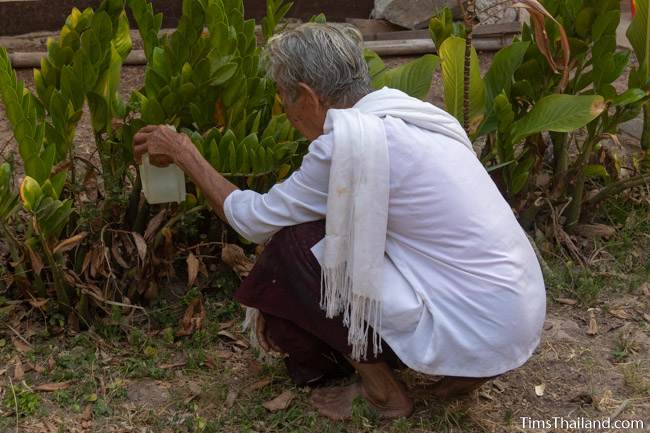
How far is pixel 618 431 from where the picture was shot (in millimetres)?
2984

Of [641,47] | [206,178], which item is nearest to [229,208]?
[206,178]

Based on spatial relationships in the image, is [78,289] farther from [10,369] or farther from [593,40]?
[593,40]

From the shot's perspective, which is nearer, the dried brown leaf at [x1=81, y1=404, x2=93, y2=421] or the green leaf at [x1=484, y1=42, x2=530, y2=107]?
the dried brown leaf at [x1=81, y1=404, x2=93, y2=421]

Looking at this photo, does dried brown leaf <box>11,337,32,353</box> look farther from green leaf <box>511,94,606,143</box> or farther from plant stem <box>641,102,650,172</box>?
plant stem <box>641,102,650,172</box>

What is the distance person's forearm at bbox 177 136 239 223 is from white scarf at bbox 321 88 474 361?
0.35 m

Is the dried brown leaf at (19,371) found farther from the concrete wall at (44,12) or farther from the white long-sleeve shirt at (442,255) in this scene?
the concrete wall at (44,12)

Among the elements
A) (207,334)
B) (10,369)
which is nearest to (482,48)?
(207,334)

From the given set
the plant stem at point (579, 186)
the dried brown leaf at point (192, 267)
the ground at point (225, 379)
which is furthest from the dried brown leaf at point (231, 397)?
the plant stem at point (579, 186)

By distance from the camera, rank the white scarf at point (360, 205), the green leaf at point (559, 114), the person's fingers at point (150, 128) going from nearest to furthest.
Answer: the white scarf at point (360, 205) < the person's fingers at point (150, 128) < the green leaf at point (559, 114)

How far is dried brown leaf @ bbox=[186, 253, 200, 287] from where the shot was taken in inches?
132

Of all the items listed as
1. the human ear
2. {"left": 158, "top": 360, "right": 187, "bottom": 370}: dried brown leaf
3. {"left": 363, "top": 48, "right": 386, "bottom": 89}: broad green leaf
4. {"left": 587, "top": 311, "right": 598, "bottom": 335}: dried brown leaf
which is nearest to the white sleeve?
the human ear

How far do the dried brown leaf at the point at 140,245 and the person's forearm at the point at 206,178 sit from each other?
0.53 meters

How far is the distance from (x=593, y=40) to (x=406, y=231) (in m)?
1.61

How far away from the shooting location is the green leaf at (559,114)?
351 cm
